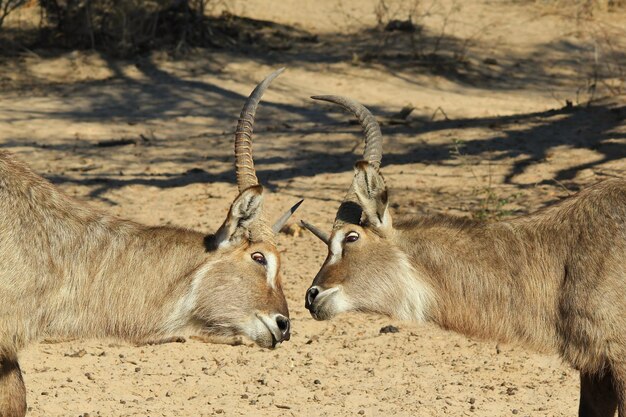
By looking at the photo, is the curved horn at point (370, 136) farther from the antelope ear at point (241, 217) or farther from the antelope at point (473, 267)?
the antelope ear at point (241, 217)

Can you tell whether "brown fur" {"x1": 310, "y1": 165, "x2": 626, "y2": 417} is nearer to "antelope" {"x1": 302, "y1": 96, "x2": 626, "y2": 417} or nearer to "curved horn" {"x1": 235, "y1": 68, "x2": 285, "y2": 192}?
"antelope" {"x1": 302, "y1": 96, "x2": 626, "y2": 417}

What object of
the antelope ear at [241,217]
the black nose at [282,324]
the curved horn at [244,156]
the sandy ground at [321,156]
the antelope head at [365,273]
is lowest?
the sandy ground at [321,156]

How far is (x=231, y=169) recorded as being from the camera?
1185 centimetres

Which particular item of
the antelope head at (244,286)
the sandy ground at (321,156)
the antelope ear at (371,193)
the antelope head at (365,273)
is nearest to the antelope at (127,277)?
the antelope head at (244,286)

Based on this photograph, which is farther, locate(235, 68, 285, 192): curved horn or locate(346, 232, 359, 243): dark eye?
locate(346, 232, 359, 243): dark eye

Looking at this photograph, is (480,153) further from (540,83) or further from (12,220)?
(12,220)

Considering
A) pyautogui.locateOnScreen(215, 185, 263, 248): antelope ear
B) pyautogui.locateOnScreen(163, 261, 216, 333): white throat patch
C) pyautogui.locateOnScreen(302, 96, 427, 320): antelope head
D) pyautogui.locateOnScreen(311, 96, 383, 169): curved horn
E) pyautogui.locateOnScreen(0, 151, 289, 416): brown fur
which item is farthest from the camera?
pyautogui.locateOnScreen(311, 96, 383, 169): curved horn

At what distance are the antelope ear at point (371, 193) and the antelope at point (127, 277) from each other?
0.62 meters

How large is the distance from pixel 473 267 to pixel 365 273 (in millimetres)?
685

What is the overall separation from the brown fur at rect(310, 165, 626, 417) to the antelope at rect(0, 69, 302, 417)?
1.64ft

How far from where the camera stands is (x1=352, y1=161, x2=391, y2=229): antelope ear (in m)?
6.44

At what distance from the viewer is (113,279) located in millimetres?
6602

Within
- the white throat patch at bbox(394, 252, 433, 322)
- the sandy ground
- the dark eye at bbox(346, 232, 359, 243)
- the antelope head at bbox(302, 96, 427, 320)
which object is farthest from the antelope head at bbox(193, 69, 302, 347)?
the sandy ground

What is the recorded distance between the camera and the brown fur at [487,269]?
259 inches
